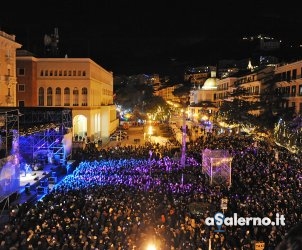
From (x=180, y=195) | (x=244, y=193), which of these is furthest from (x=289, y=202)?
(x=180, y=195)

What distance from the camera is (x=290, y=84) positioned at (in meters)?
40.6

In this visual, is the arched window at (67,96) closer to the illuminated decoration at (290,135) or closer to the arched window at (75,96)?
the arched window at (75,96)

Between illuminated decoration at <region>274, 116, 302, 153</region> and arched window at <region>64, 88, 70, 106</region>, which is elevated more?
arched window at <region>64, 88, 70, 106</region>

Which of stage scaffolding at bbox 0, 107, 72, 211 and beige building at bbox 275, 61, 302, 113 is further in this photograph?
beige building at bbox 275, 61, 302, 113

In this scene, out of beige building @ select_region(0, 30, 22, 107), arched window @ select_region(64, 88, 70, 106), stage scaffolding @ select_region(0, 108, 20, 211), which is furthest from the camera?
arched window @ select_region(64, 88, 70, 106)

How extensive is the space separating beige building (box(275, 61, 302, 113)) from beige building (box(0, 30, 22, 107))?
27128 millimetres

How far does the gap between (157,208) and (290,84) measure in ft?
97.1

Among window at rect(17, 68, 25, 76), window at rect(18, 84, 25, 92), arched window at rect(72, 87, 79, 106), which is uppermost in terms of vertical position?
window at rect(17, 68, 25, 76)

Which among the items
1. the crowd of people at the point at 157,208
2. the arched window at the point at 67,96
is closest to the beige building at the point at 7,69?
the arched window at the point at 67,96

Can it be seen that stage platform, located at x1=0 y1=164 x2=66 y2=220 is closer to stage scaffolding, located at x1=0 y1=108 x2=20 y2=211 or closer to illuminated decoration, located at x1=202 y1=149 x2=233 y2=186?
stage scaffolding, located at x1=0 y1=108 x2=20 y2=211

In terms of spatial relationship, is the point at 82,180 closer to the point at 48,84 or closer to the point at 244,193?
the point at 244,193

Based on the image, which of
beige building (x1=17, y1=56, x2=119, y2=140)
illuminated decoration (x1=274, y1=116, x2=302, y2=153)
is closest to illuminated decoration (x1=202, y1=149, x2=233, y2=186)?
illuminated decoration (x1=274, y1=116, x2=302, y2=153)

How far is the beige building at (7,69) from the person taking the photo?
3509cm

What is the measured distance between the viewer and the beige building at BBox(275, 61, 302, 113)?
38.3 metres
